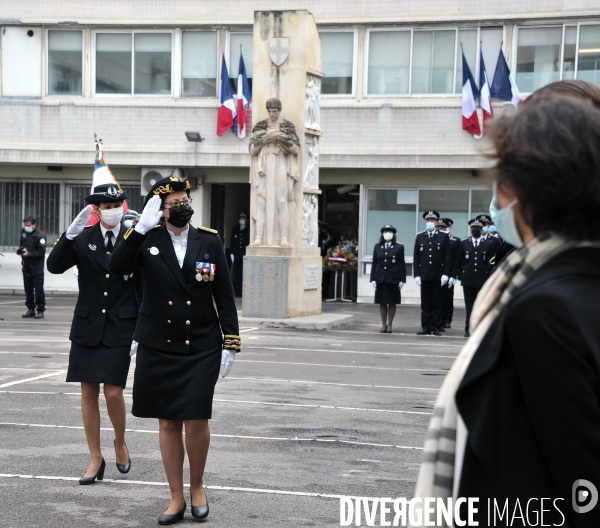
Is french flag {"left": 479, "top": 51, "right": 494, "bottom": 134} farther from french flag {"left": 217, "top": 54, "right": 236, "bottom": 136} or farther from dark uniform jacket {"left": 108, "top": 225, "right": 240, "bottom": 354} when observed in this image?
dark uniform jacket {"left": 108, "top": 225, "right": 240, "bottom": 354}

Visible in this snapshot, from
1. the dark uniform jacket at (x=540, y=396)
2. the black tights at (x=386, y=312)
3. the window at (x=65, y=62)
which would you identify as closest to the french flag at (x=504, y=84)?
the black tights at (x=386, y=312)

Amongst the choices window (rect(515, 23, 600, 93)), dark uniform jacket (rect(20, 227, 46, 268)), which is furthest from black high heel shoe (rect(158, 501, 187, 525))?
window (rect(515, 23, 600, 93))

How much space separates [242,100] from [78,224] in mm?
18776

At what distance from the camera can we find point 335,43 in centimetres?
2567

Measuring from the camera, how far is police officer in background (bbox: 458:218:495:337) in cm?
1800

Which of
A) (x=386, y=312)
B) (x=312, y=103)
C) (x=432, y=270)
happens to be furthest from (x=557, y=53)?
(x=386, y=312)

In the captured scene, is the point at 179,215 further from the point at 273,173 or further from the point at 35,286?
the point at 35,286

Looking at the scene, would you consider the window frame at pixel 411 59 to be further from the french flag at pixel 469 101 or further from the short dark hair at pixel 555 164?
the short dark hair at pixel 555 164

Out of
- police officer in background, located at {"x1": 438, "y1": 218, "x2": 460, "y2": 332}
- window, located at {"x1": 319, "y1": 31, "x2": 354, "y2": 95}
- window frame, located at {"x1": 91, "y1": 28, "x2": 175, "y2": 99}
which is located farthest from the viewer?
window frame, located at {"x1": 91, "y1": 28, "x2": 175, "y2": 99}

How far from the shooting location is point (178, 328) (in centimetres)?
588

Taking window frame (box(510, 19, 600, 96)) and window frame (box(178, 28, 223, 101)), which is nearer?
window frame (box(510, 19, 600, 96))

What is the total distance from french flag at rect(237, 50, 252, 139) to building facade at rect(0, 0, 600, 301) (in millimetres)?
337

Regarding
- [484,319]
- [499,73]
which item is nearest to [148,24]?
[499,73]

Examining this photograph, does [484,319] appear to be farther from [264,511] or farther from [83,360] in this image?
[83,360]
